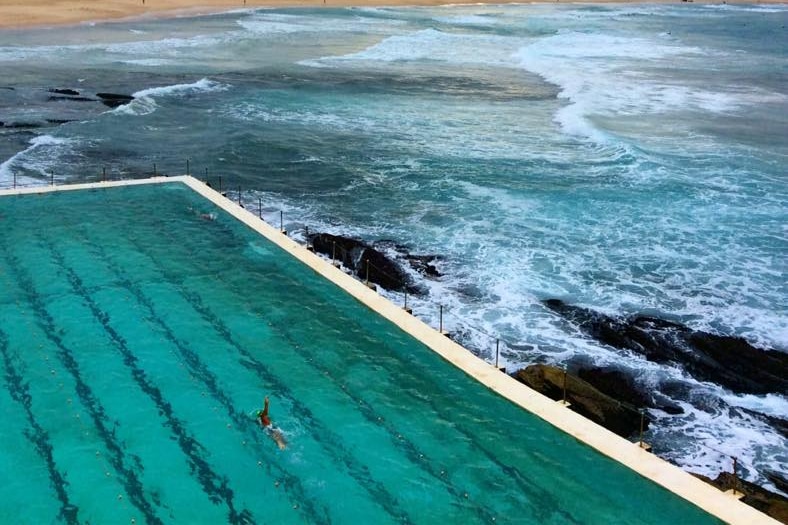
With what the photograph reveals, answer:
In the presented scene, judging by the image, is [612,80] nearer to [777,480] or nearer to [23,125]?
[23,125]

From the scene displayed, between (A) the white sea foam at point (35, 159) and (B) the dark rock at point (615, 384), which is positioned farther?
(A) the white sea foam at point (35, 159)

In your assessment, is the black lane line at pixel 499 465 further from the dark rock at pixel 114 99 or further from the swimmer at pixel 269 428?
the dark rock at pixel 114 99

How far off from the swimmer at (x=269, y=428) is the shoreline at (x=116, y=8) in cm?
5157

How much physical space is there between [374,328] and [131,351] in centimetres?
327

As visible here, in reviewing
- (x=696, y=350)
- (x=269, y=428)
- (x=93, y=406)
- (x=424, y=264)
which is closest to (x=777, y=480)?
(x=696, y=350)

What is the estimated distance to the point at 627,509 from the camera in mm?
7777

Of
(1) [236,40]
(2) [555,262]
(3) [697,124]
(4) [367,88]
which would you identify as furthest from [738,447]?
(1) [236,40]

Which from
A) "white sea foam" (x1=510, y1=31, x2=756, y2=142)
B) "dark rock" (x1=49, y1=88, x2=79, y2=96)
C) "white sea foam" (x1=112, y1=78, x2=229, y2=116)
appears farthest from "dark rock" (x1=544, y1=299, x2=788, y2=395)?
"dark rock" (x1=49, y1=88, x2=79, y2=96)

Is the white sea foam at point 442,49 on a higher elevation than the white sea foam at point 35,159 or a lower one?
higher

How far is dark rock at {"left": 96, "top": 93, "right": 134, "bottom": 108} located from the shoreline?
82.5 feet

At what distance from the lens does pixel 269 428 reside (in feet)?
28.9

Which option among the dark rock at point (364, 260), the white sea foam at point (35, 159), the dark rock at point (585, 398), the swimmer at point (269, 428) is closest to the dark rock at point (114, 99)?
the white sea foam at point (35, 159)

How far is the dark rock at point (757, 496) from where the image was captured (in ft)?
27.6

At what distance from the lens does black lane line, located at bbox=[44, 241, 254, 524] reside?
25.6 ft
